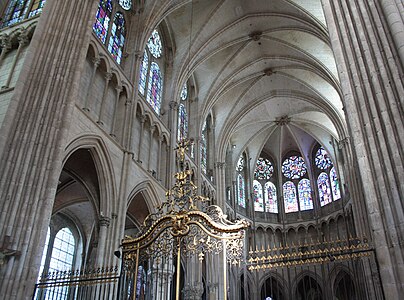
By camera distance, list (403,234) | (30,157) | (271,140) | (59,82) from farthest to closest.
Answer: (271,140) → (59,82) → (30,157) → (403,234)

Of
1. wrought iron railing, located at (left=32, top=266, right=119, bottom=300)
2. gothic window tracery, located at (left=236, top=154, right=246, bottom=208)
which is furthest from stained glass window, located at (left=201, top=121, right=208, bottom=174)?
wrought iron railing, located at (left=32, top=266, right=119, bottom=300)

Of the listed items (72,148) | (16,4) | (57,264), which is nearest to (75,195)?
(57,264)

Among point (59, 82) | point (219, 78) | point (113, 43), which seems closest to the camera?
point (59, 82)

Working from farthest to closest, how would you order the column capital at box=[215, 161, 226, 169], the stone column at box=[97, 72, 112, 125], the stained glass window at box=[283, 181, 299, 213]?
the stained glass window at box=[283, 181, 299, 213] → the column capital at box=[215, 161, 226, 169] → the stone column at box=[97, 72, 112, 125]

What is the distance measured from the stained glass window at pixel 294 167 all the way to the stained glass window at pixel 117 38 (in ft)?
61.5

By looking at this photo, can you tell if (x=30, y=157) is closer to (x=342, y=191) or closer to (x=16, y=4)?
(x=16, y=4)

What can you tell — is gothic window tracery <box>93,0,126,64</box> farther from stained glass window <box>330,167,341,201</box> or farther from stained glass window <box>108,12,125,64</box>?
stained glass window <box>330,167,341,201</box>

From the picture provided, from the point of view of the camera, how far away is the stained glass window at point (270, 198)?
30.5 metres

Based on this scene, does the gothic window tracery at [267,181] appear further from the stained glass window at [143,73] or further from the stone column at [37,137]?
the stone column at [37,137]

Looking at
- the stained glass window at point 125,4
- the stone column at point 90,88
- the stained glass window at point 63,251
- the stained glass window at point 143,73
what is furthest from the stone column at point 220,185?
the stone column at point 90,88

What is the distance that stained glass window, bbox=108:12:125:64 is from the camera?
16.0 metres

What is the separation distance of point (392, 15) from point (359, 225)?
1443 cm

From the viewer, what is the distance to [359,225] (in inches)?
805

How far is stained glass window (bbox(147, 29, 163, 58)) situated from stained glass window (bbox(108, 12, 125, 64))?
2.19 m
